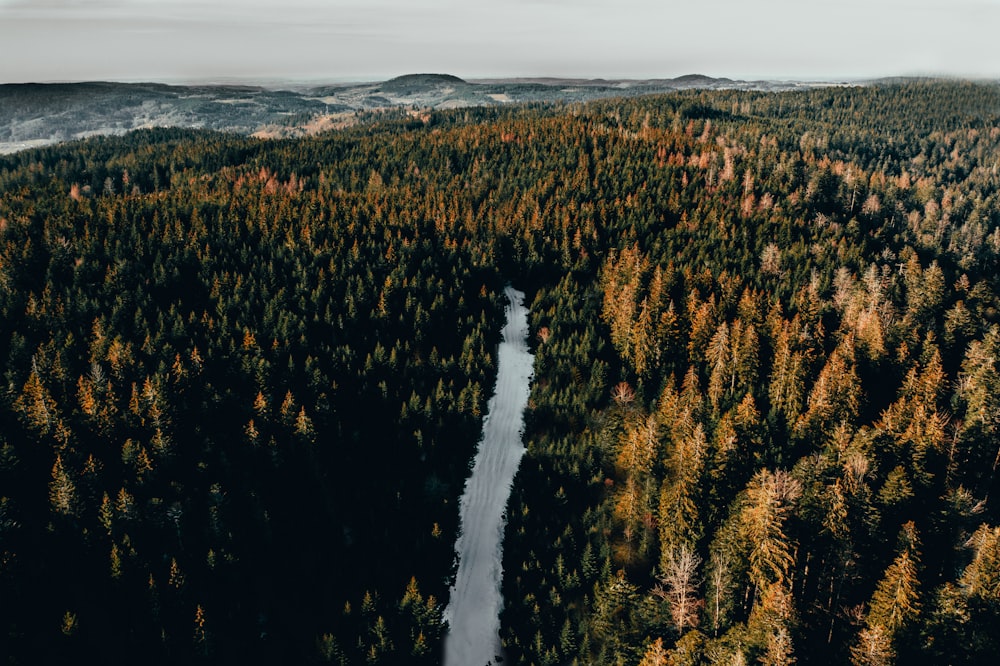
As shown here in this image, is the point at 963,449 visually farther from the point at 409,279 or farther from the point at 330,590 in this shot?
the point at 409,279

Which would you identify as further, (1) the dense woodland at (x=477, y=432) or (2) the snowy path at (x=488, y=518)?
(2) the snowy path at (x=488, y=518)

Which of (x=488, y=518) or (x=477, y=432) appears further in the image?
(x=477, y=432)

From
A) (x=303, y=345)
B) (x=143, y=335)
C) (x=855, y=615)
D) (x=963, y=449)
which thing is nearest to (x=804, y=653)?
(x=855, y=615)

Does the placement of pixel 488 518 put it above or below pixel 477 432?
below

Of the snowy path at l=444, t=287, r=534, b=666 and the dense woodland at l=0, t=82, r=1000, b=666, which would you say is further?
the snowy path at l=444, t=287, r=534, b=666
